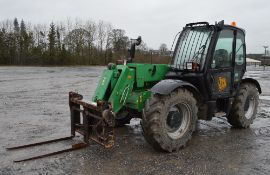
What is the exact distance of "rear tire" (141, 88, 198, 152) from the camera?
5344 millimetres

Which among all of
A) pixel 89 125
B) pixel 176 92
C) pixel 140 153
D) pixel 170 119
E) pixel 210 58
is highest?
pixel 210 58

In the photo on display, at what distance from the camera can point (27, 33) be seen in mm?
54156

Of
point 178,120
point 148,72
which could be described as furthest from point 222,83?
point 148,72

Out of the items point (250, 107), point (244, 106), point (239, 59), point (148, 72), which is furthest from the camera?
point (250, 107)

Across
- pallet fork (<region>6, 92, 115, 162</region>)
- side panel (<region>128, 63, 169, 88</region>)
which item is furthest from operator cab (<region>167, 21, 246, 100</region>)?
pallet fork (<region>6, 92, 115, 162</region>)

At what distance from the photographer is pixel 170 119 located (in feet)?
19.0

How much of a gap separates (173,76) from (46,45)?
50.6 metres

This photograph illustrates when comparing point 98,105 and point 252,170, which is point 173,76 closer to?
point 98,105

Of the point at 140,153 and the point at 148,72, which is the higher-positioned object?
the point at 148,72

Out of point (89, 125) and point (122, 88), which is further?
point (122, 88)

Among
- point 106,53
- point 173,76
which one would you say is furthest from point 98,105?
point 106,53

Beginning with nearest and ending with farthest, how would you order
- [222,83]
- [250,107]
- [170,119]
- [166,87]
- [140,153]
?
[166,87] → [140,153] → [170,119] → [222,83] → [250,107]

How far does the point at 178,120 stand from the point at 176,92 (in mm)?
605

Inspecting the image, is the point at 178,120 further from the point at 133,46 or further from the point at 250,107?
the point at 250,107
